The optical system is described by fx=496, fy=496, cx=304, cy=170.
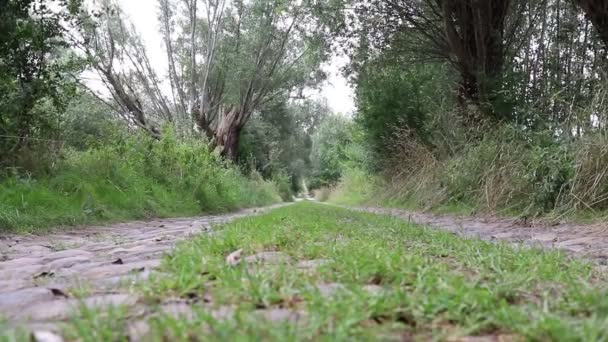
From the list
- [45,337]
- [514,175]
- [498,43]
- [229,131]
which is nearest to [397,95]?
[498,43]

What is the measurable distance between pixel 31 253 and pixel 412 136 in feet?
47.5

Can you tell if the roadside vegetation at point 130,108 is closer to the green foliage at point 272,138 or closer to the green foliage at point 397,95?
the green foliage at point 272,138

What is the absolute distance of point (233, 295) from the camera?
1806 mm

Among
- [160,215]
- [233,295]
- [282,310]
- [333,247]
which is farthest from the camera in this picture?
[160,215]

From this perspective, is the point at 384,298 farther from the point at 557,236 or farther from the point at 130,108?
the point at 130,108

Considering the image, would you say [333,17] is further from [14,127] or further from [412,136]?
[14,127]

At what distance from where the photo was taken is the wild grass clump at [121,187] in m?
6.42

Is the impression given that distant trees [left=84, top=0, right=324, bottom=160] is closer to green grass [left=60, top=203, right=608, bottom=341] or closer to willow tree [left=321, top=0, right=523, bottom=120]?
willow tree [left=321, top=0, right=523, bottom=120]

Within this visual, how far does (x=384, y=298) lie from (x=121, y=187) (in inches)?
323

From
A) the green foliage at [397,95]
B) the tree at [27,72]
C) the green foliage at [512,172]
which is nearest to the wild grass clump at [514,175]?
the green foliage at [512,172]

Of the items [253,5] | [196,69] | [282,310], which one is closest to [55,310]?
[282,310]

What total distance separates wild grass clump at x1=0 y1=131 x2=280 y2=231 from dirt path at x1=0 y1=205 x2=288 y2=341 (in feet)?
4.24

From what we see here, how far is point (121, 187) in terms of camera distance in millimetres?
9062

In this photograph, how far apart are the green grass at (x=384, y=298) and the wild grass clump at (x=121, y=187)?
453 cm
